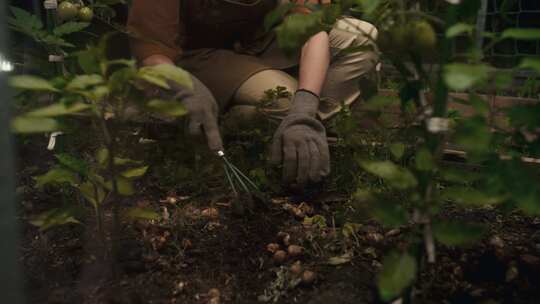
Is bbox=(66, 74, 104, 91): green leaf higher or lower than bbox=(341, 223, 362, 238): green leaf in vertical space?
higher

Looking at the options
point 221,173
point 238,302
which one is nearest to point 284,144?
point 221,173

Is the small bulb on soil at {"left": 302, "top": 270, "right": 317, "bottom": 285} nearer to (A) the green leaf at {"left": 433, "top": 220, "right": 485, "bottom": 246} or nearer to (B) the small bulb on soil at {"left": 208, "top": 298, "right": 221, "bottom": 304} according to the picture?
(B) the small bulb on soil at {"left": 208, "top": 298, "right": 221, "bottom": 304}

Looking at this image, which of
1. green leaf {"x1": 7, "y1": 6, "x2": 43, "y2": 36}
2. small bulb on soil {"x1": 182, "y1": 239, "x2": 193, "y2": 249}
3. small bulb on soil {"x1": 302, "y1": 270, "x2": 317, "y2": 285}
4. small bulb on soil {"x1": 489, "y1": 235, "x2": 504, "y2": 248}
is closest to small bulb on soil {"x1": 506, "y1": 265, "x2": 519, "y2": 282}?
small bulb on soil {"x1": 489, "y1": 235, "x2": 504, "y2": 248}

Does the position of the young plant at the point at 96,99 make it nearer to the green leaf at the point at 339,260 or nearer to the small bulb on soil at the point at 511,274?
the green leaf at the point at 339,260

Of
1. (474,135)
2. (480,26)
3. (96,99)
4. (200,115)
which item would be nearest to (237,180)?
(200,115)

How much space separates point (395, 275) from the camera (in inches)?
31.1

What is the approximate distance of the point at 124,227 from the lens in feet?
4.92

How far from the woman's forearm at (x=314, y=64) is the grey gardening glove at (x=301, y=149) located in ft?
0.40

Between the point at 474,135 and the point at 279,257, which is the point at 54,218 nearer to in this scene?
the point at 279,257

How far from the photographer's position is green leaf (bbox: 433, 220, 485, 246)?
799mm

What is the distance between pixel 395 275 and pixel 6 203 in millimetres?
577

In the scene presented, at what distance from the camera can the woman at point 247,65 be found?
164cm

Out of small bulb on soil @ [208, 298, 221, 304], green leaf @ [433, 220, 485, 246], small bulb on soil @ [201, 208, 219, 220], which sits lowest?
small bulb on soil @ [201, 208, 219, 220]

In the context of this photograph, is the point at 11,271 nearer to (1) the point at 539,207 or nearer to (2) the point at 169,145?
(1) the point at 539,207
